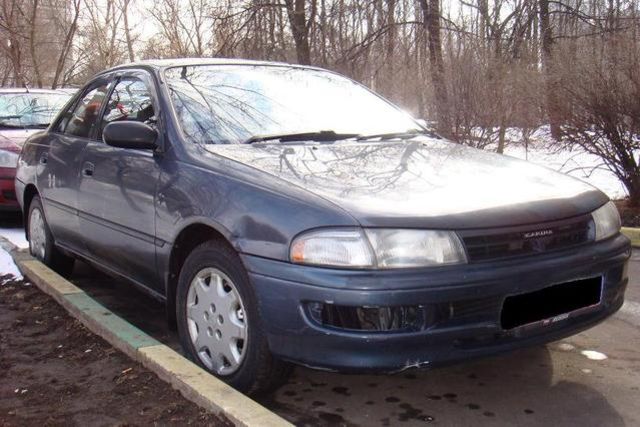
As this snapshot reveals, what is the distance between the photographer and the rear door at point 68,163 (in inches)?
173

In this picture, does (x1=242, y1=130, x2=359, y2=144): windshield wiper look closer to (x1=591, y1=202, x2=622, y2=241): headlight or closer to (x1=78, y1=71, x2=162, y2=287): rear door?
(x1=78, y1=71, x2=162, y2=287): rear door

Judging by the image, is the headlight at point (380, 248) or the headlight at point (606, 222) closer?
the headlight at point (380, 248)

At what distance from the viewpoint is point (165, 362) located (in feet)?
9.99

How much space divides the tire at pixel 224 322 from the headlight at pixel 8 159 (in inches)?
185

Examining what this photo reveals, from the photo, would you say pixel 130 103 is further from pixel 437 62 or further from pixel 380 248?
pixel 437 62

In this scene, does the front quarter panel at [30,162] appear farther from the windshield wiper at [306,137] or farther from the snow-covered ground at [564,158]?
the snow-covered ground at [564,158]

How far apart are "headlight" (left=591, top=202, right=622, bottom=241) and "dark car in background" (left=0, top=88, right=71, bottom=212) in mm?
5922

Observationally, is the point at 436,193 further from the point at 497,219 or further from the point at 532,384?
the point at 532,384

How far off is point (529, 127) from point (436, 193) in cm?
689

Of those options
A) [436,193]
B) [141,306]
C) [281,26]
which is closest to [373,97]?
[436,193]

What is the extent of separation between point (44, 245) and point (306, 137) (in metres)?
2.55

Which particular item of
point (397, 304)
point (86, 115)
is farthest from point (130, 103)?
point (397, 304)

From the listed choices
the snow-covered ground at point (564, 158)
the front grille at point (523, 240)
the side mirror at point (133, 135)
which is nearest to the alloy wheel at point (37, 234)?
the side mirror at point (133, 135)

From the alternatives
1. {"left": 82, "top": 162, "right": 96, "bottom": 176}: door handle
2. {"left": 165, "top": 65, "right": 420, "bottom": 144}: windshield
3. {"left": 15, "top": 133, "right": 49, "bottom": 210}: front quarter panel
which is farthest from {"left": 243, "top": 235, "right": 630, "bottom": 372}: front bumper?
{"left": 15, "top": 133, "right": 49, "bottom": 210}: front quarter panel
